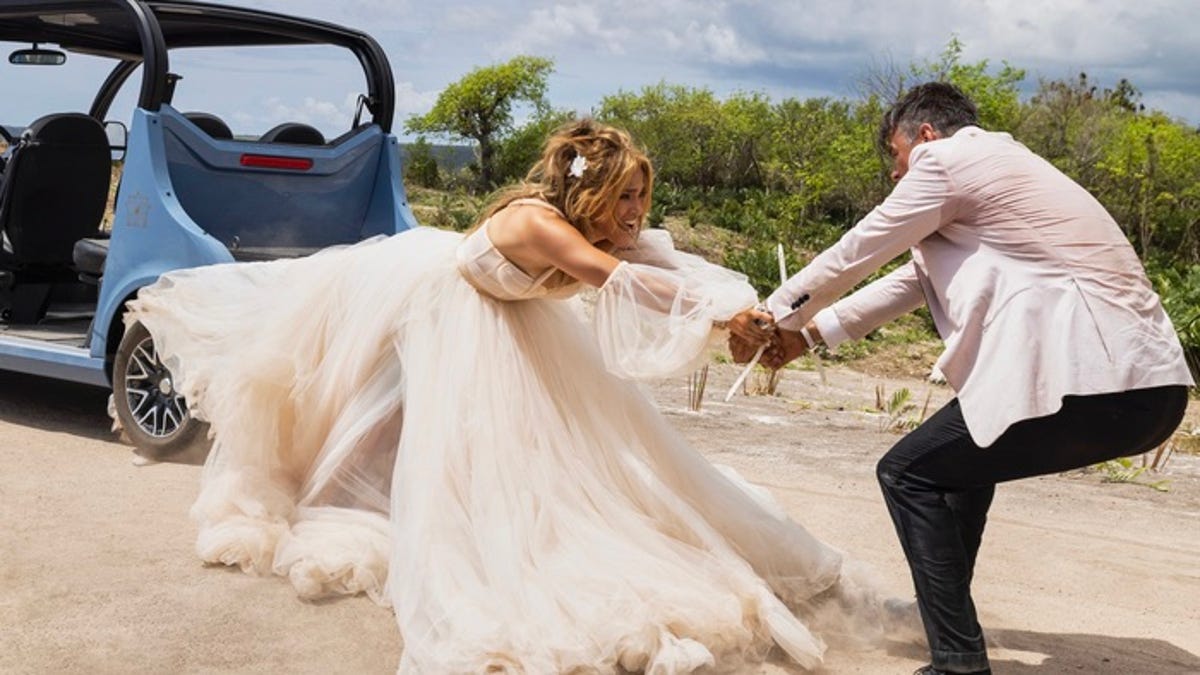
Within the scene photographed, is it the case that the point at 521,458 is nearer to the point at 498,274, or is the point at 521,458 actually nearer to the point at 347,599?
the point at 498,274

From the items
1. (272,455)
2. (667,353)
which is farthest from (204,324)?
(667,353)

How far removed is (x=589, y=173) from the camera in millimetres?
5004

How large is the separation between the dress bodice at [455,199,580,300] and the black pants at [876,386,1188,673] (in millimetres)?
1390

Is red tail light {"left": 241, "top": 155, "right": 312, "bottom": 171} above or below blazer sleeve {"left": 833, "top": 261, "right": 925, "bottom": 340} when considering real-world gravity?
below

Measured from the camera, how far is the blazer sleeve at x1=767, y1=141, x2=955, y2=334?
4270 millimetres

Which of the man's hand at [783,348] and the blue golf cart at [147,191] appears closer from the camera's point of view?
the man's hand at [783,348]

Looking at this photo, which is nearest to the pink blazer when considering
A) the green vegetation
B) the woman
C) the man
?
the man

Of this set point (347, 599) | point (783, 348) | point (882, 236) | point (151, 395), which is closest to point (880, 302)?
point (783, 348)

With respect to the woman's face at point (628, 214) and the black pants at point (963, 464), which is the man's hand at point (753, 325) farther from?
the black pants at point (963, 464)

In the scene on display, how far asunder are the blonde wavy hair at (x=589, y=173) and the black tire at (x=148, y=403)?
2.83 metres

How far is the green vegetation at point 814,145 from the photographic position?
115 ft

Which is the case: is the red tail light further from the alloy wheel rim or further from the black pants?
the black pants

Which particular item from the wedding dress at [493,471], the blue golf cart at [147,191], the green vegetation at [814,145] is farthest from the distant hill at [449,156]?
the wedding dress at [493,471]

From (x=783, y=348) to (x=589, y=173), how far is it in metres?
0.91
